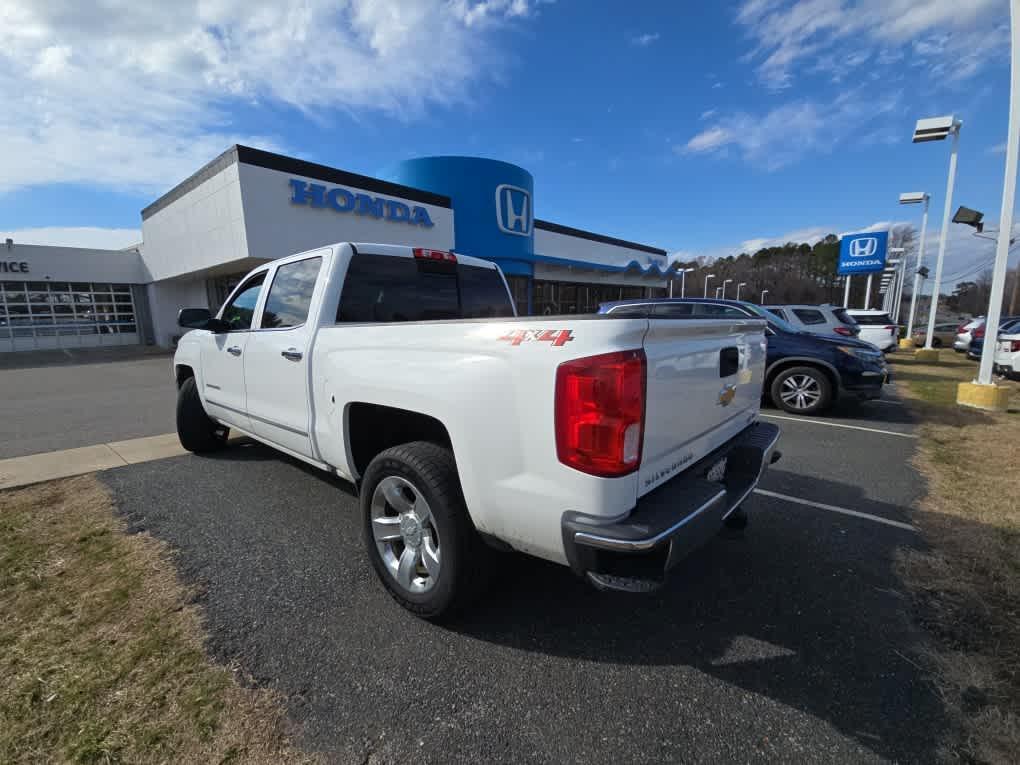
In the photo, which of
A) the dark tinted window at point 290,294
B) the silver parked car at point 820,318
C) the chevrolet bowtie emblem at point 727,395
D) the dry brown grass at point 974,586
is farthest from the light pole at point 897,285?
the dark tinted window at point 290,294

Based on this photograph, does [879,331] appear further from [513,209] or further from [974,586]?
[974,586]

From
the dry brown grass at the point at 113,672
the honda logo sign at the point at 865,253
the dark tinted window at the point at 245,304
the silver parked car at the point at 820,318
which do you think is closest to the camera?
the dry brown grass at the point at 113,672

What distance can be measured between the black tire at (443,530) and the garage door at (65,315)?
28098mm

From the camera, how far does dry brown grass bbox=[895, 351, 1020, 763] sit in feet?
5.76

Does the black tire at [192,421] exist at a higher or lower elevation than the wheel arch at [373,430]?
lower

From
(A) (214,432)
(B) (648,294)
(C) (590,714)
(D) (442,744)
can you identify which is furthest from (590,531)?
(B) (648,294)

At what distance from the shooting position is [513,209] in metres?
21.2

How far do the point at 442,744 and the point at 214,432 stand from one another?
4553mm

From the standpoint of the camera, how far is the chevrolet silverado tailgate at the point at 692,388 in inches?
72.3

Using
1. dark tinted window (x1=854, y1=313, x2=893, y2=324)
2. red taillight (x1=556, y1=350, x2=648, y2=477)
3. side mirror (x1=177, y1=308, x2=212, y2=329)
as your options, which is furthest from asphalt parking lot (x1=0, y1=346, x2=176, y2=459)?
dark tinted window (x1=854, y1=313, x2=893, y2=324)

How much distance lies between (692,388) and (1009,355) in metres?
12.2

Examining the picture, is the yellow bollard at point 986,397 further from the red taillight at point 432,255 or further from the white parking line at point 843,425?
the red taillight at point 432,255

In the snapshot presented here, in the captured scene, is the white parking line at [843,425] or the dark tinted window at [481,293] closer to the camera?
the dark tinted window at [481,293]

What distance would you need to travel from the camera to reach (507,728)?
1747mm
